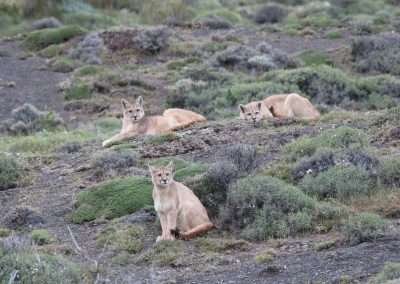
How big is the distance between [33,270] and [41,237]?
313 cm

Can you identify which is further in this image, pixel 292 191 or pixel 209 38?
pixel 209 38

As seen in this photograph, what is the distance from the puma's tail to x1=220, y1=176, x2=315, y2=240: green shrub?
0.32m

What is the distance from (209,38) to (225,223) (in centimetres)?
Answer: 2217

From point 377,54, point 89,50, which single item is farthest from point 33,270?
point 89,50

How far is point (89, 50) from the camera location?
30.5m

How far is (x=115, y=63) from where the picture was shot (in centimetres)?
2988

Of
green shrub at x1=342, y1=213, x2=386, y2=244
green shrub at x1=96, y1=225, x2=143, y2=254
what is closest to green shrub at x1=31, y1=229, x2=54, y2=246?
green shrub at x1=96, y1=225, x2=143, y2=254

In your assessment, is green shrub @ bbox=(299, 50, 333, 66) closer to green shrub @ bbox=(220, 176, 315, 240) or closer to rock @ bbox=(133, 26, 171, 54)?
rock @ bbox=(133, 26, 171, 54)

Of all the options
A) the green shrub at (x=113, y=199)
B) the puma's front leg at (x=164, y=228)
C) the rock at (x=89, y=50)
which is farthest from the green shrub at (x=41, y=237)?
the rock at (x=89, y=50)

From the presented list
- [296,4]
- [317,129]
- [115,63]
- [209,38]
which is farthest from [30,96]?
[296,4]

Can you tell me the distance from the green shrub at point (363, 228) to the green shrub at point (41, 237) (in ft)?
11.9

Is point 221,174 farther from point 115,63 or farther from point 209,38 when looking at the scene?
point 209,38

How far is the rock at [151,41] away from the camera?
30.8m

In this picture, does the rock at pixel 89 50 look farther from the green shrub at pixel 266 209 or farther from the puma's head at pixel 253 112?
the green shrub at pixel 266 209
